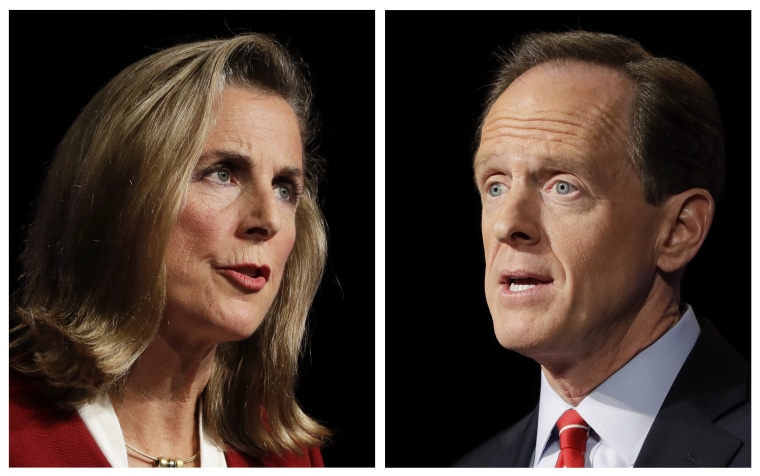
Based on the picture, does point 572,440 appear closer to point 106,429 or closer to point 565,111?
point 565,111

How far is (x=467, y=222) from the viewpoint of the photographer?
326cm

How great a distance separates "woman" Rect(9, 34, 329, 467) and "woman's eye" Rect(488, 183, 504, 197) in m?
0.50

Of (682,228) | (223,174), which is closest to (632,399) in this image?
(682,228)

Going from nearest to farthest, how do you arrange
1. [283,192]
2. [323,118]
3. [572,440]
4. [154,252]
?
[154,252] < [572,440] < [283,192] < [323,118]

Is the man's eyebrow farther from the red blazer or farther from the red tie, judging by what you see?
the red blazer

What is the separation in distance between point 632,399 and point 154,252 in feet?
4.10

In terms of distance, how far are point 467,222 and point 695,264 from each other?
0.59m

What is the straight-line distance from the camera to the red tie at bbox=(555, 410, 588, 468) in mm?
3129

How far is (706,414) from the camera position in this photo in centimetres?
306

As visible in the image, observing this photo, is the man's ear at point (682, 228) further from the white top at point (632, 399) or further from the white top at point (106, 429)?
the white top at point (106, 429)

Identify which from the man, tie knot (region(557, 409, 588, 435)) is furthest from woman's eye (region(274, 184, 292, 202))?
tie knot (region(557, 409, 588, 435))

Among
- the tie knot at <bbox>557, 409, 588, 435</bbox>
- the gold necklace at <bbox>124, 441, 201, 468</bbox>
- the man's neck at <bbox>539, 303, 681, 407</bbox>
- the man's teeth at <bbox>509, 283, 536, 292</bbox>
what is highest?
the man's teeth at <bbox>509, 283, 536, 292</bbox>

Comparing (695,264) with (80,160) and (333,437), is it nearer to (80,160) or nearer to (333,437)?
(333,437)
